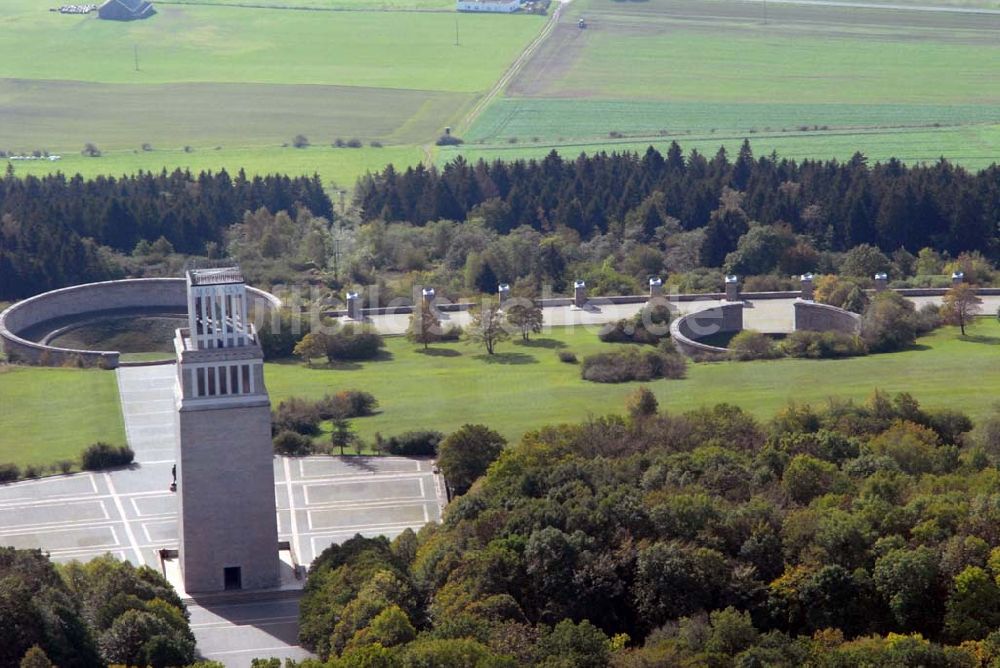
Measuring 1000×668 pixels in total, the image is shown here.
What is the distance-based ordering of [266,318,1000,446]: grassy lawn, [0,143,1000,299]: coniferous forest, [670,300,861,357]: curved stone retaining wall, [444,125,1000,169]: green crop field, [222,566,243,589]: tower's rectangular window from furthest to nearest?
[444,125,1000,169]: green crop field
[0,143,1000,299]: coniferous forest
[670,300,861,357]: curved stone retaining wall
[266,318,1000,446]: grassy lawn
[222,566,243,589]: tower's rectangular window

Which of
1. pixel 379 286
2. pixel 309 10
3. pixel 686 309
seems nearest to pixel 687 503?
pixel 686 309

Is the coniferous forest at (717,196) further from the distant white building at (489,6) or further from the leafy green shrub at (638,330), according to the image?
the distant white building at (489,6)

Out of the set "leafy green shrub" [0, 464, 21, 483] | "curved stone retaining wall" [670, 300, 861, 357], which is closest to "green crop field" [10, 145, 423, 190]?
"curved stone retaining wall" [670, 300, 861, 357]

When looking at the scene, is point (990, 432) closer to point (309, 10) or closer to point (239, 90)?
point (239, 90)

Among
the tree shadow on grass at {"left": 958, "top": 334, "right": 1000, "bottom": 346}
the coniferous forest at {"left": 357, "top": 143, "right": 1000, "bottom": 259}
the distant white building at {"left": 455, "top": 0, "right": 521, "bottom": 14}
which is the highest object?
the distant white building at {"left": 455, "top": 0, "right": 521, "bottom": 14}

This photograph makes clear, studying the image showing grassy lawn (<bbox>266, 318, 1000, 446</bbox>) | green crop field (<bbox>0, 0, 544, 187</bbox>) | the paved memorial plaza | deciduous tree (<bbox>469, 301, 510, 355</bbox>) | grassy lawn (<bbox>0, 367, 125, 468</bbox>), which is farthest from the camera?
green crop field (<bbox>0, 0, 544, 187</bbox>)

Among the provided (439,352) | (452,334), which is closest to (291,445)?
(439,352)

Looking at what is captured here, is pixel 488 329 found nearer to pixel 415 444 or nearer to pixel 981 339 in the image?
pixel 415 444

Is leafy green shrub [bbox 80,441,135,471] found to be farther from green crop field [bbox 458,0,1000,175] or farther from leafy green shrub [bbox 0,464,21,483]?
green crop field [bbox 458,0,1000,175]
